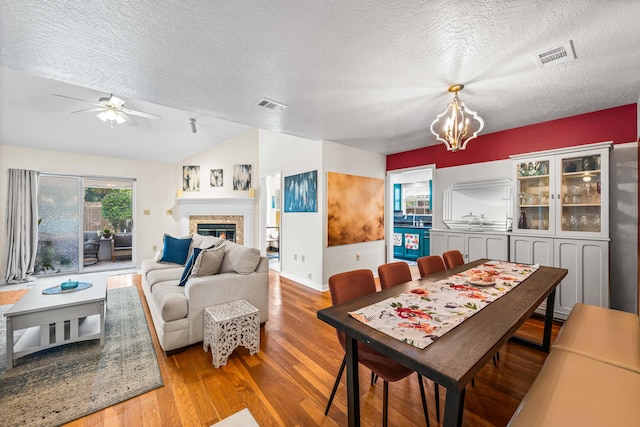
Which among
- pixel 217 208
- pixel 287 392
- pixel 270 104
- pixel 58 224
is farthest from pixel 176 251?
pixel 58 224

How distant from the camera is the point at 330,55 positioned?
1849mm

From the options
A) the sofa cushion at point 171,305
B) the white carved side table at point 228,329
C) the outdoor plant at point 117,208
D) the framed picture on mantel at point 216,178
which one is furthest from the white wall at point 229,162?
the white carved side table at point 228,329

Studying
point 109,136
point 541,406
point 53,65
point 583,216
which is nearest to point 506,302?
point 541,406

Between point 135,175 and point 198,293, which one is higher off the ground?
point 135,175

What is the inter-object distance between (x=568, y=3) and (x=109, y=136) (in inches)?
243

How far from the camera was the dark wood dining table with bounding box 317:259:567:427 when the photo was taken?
87 centimetres

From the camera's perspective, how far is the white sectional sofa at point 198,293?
7.24ft

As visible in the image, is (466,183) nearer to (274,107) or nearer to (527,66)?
(527,66)

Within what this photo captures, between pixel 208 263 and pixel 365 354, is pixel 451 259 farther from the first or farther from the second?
pixel 208 263

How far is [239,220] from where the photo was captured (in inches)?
250

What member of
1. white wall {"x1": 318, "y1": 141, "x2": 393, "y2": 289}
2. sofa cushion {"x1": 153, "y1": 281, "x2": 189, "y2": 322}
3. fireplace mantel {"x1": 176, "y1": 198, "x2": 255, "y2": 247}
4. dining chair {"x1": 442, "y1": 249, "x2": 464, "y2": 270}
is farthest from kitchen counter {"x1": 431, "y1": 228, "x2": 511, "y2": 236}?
fireplace mantel {"x1": 176, "y1": 198, "x2": 255, "y2": 247}

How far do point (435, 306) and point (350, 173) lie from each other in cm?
335

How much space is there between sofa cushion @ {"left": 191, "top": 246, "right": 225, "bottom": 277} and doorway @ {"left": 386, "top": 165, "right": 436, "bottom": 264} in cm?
427

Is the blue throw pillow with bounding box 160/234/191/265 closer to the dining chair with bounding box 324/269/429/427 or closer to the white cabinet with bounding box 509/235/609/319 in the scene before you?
the dining chair with bounding box 324/269/429/427
